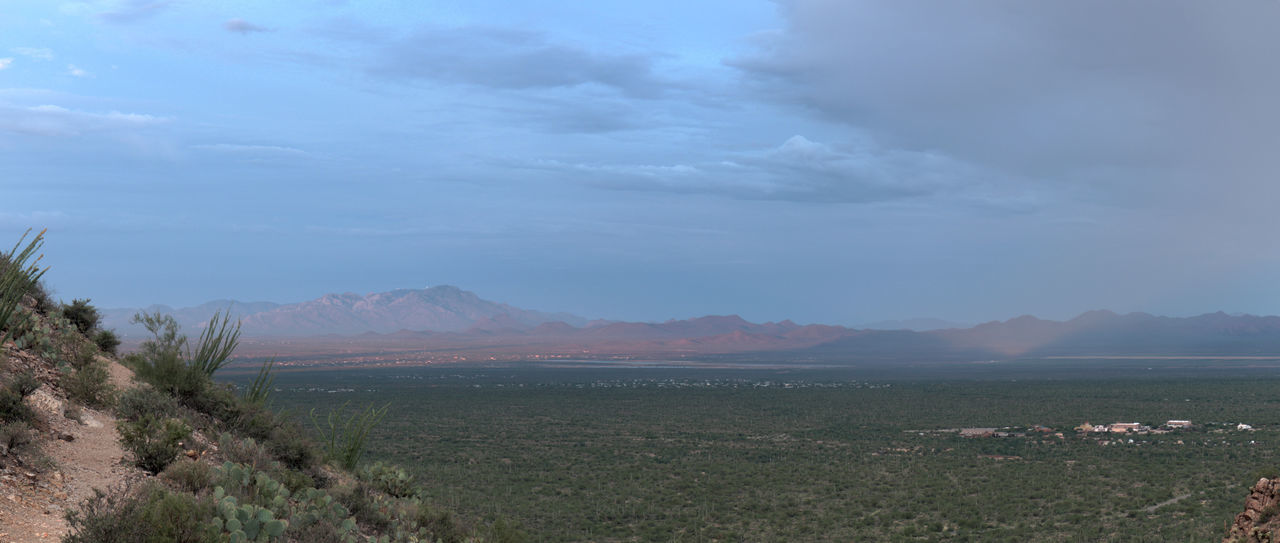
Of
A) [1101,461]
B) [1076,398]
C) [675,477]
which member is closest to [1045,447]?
[1101,461]

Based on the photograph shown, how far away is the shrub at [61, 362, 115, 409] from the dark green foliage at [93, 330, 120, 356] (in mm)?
3270

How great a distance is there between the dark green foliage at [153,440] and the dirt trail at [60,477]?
0.51 ft

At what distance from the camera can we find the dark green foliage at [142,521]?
20.7 feet

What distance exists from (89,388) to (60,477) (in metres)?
2.98

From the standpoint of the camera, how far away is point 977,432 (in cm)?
4847

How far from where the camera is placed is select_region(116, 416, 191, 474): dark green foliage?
8.75 m

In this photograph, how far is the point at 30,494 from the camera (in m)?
7.18

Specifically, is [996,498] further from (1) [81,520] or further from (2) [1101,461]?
(1) [81,520]

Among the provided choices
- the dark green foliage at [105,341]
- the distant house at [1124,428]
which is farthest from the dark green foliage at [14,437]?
the distant house at [1124,428]

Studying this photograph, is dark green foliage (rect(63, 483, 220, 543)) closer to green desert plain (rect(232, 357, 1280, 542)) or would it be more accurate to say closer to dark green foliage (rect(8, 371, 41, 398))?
dark green foliage (rect(8, 371, 41, 398))

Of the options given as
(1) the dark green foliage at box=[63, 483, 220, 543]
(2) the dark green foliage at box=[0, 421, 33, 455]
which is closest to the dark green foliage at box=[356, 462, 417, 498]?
(2) the dark green foliage at box=[0, 421, 33, 455]

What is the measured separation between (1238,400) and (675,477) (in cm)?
5372

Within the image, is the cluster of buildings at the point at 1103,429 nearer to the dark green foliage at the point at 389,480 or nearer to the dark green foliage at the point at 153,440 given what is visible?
the dark green foliage at the point at 389,480

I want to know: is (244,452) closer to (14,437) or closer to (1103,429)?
(14,437)
